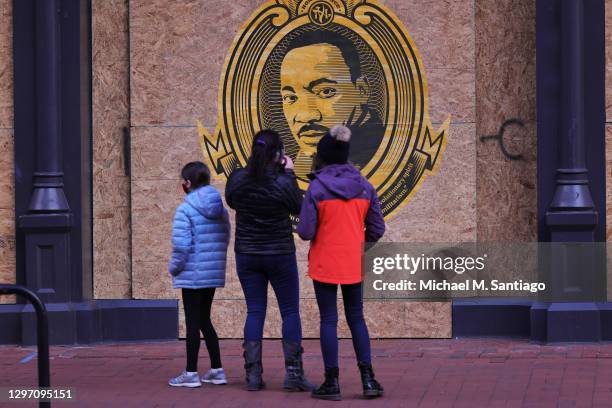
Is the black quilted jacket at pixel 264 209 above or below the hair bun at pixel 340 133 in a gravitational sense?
below

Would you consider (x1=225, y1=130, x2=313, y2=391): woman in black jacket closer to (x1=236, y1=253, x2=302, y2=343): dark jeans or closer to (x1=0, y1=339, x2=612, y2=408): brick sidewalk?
(x1=236, y1=253, x2=302, y2=343): dark jeans

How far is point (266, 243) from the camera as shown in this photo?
8422mm

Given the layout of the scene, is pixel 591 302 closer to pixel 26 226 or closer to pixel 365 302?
pixel 365 302

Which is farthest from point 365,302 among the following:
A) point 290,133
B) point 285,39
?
point 285,39

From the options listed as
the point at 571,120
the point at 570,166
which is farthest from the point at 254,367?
the point at 571,120

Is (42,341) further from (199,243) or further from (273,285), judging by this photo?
(273,285)

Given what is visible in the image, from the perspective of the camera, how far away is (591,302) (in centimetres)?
1055

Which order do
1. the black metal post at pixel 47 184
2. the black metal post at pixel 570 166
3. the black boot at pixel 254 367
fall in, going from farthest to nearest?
the black metal post at pixel 47 184, the black metal post at pixel 570 166, the black boot at pixel 254 367

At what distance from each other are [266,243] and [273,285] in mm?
305

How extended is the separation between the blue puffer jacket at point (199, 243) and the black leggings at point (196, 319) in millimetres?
94

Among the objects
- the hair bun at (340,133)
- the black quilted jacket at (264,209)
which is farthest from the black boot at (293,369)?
the hair bun at (340,133)

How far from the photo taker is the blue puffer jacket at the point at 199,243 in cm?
855

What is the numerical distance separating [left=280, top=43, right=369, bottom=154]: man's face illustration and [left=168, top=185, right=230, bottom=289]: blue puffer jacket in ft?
8.29

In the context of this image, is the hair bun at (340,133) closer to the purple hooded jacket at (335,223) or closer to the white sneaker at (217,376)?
the purple hooded jacket at (335,223)
